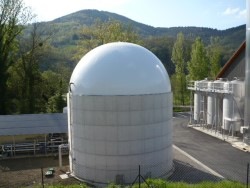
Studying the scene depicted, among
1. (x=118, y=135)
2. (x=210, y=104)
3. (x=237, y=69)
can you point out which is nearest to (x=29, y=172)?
(x=118, y=135)

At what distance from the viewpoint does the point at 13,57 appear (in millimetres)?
38344

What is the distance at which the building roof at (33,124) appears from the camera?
2250cm

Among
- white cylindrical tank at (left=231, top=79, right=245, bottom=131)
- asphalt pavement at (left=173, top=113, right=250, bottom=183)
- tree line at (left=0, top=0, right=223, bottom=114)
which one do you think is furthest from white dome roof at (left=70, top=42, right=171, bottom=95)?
tree line at (left=0, top=0, right=223, bottom=114)

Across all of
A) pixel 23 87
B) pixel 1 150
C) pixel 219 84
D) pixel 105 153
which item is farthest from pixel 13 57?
pixel 105 153

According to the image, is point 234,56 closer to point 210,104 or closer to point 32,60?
point 210,104

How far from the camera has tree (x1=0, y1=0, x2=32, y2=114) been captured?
114 ft

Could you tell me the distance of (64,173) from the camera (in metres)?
17.3

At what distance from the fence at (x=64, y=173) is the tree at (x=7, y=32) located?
15.8 meters

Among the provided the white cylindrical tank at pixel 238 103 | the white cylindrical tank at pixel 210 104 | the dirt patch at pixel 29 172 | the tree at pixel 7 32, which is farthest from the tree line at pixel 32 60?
the white cylindrical tank at pixel 238 103

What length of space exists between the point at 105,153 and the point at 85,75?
13.5 ft

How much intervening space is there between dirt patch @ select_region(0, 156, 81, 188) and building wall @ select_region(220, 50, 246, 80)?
18.5 metres

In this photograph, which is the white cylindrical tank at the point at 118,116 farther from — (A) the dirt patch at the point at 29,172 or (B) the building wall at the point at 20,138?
(B) the building wall at the point at 20,138

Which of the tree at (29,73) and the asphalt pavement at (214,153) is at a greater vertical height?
the tree at (29,73)

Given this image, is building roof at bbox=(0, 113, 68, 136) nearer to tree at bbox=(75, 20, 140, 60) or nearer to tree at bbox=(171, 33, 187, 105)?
tree at bbox=(75, 20, 140, 60)
